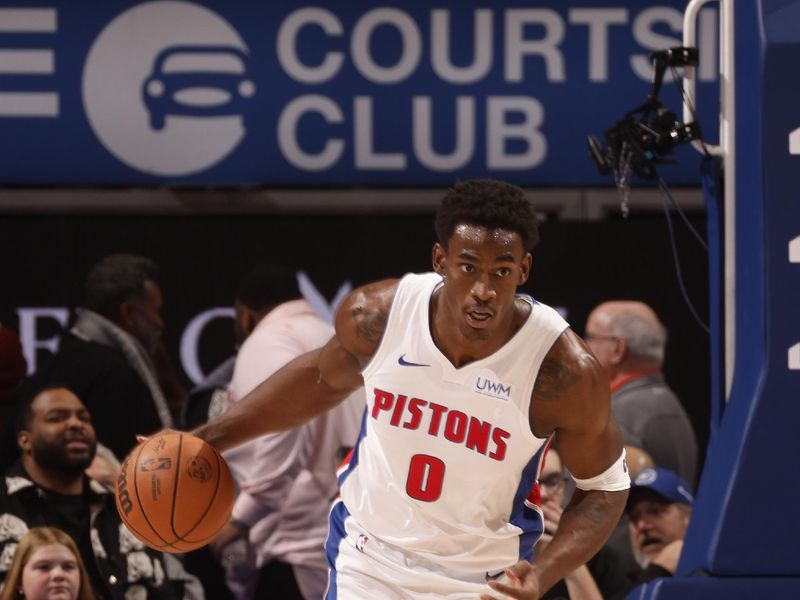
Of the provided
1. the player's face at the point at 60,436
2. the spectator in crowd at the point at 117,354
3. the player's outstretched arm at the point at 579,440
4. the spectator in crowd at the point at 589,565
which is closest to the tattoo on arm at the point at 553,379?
the player's outstretched arm at the point at 579,440

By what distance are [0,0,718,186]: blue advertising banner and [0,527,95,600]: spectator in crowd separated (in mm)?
2388

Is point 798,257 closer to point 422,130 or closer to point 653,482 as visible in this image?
point 653,482

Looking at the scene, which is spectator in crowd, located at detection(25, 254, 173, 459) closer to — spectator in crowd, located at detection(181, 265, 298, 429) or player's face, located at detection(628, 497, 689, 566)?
spectator in crowd, located at detection(181, 265, 298, 429)

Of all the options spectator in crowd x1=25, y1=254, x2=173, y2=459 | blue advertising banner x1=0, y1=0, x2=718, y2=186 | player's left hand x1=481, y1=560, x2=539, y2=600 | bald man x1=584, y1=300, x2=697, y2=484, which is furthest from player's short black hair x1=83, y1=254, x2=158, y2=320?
player's left hand x1=481, y1=560, x2=539, y2=600

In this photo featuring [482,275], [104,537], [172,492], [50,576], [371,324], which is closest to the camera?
[482,275]

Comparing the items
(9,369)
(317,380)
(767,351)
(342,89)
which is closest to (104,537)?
(9,369)

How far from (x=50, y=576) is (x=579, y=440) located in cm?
260

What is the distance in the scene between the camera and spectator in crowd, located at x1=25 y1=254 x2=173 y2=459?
6832 mm

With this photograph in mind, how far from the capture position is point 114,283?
286 inches

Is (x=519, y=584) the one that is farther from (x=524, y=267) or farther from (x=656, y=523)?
(x=656, y=523)

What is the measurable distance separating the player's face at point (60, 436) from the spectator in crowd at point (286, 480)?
0.85 metres

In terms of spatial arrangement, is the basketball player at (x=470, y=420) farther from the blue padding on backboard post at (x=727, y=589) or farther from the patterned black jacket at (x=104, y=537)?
the patterned black jacket at (x=104, y=537)

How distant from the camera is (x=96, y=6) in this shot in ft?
25.2

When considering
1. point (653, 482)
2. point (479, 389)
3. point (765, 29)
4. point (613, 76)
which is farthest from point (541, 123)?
point (479, 389)
